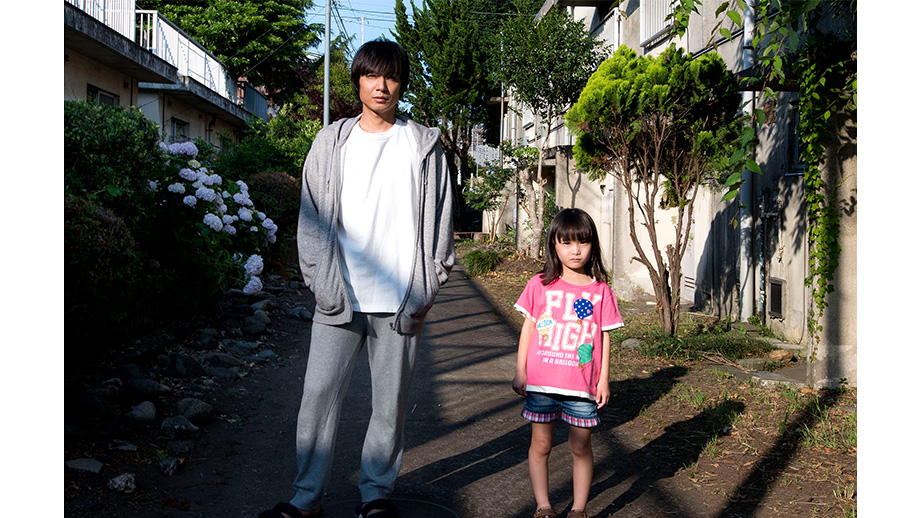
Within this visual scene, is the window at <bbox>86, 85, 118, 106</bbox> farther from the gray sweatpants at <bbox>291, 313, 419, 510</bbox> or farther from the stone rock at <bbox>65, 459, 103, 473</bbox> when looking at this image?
the gray sweatpants at <bbox>291, 313, 419, 510</bbox>

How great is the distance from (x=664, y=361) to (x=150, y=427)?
467 cm

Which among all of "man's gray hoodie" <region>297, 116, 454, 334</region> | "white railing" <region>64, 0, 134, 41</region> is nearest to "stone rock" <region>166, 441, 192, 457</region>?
"man's gray hoodie" <region>297, 116, 454, 334</region>

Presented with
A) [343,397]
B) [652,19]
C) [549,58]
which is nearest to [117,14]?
[549,58]

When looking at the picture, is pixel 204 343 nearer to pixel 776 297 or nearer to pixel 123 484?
pixel 123 484

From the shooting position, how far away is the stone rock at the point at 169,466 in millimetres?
3939

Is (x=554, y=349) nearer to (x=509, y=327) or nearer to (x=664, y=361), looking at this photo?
(x=664, y=361)

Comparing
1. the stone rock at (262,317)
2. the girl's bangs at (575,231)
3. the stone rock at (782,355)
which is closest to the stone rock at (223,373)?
the stone rock at (262,317)

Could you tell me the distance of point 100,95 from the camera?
14.5 meters

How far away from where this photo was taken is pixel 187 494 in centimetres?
371

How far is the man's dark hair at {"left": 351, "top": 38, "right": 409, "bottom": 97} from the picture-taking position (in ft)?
10.5

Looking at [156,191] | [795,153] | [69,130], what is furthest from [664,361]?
[69,130]

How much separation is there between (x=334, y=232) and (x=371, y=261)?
0.20 meters

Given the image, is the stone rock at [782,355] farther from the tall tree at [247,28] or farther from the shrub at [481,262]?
the tall tree at [247,28]

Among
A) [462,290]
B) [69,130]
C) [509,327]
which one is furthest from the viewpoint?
[462,290]
